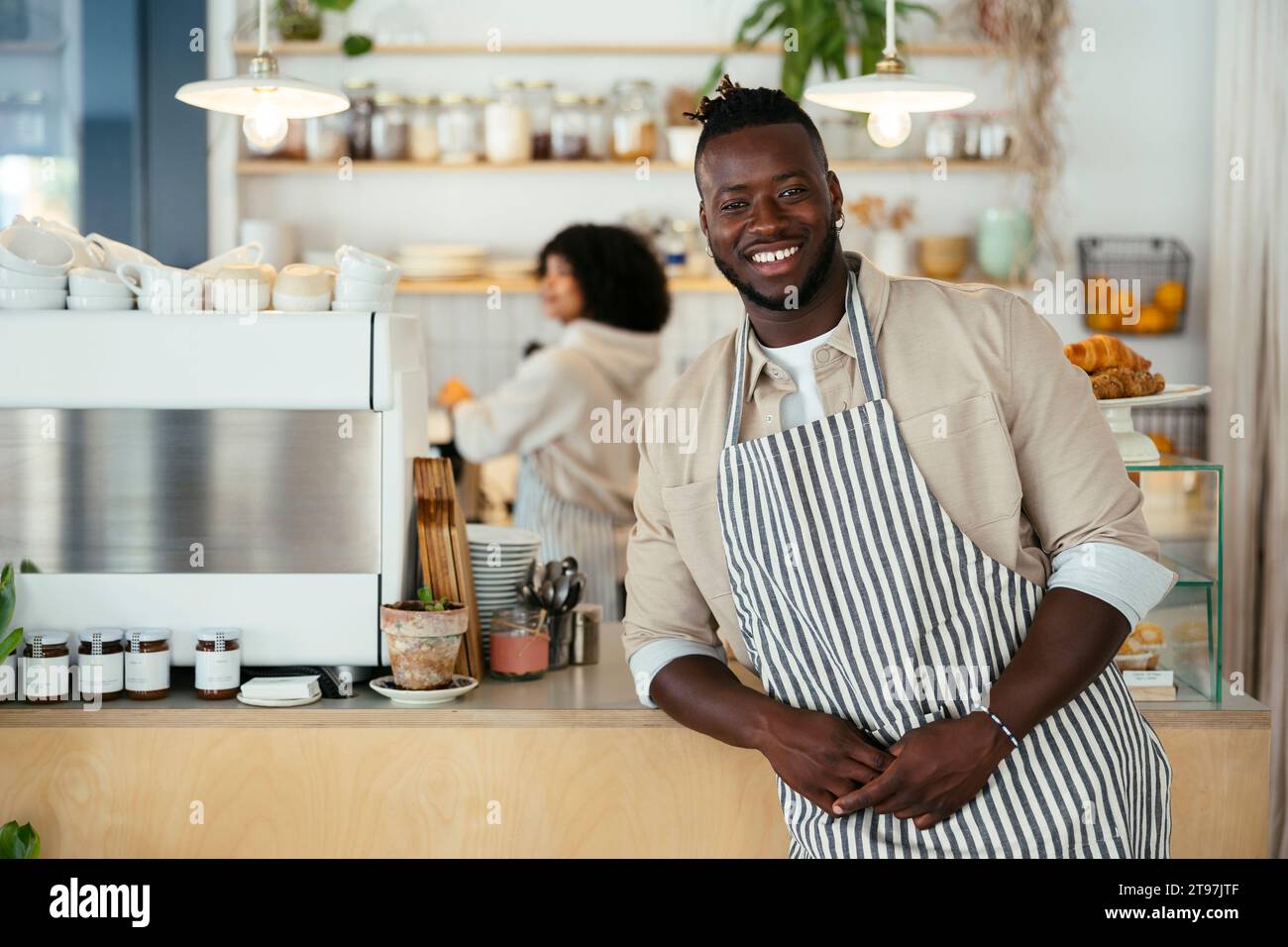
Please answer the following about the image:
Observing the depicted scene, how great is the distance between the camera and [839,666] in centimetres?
162

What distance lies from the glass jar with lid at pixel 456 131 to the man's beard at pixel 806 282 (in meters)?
3.27

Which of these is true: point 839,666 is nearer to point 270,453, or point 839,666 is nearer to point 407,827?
point 407,827

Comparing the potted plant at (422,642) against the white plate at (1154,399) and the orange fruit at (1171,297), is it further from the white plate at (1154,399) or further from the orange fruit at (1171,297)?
the orange fruit at (1171,297)

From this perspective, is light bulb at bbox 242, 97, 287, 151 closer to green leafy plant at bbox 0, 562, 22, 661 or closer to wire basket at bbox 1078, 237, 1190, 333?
green leafy plant at bbox 0, 562, 22, 661

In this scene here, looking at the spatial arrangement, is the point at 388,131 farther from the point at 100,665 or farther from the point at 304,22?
the point at 100,665

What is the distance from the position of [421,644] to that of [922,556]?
718mm

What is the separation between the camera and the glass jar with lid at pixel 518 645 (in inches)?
80.0

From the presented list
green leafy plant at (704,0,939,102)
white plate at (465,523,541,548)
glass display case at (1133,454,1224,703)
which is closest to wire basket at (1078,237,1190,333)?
green leafy plant at (704,0,939,102)

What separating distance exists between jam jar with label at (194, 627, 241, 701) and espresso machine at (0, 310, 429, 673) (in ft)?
0.14

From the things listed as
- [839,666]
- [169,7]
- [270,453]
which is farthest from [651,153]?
[839,666]

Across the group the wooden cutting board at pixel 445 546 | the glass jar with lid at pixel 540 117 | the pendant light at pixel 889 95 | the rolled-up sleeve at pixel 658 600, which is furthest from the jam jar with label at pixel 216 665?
the glass jar with lid at pixel 540 117

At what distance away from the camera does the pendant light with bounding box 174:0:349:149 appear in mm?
2449

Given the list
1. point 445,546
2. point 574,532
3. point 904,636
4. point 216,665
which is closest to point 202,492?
point 216,665
